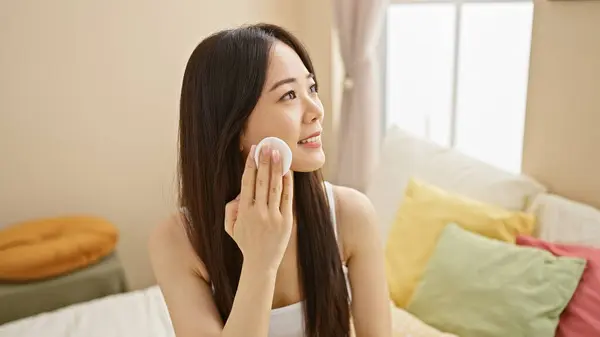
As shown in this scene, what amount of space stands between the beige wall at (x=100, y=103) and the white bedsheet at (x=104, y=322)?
0.67 metres

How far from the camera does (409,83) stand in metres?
2.46

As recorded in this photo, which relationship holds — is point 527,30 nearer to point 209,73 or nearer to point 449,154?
point 449,154

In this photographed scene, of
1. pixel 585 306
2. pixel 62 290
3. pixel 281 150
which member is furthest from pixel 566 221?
pixel 62 290

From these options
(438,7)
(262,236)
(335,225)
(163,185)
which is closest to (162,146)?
(163,185)

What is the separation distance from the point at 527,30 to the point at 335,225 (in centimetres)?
111

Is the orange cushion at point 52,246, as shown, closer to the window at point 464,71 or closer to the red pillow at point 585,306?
the window at point 464,71

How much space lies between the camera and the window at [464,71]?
1.95 m

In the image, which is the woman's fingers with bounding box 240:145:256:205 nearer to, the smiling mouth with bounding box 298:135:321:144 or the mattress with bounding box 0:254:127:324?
the smiling mouth with bounding box 298:135:321:144

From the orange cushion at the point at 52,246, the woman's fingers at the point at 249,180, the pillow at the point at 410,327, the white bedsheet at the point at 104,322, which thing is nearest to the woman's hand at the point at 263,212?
the woman's fingers at the point at 249,180

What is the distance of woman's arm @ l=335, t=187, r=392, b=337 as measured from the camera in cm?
121

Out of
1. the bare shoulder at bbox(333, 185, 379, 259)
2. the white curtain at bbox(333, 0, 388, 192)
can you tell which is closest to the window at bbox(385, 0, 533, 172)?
the white curtain at bbox(333, 0, 388, 192)

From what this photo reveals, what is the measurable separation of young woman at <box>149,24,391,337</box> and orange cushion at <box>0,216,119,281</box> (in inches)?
43.6

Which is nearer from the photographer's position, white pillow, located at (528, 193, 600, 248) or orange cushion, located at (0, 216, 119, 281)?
white pillow, located at (528, 193, 600, 248)

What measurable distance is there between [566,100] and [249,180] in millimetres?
1059
